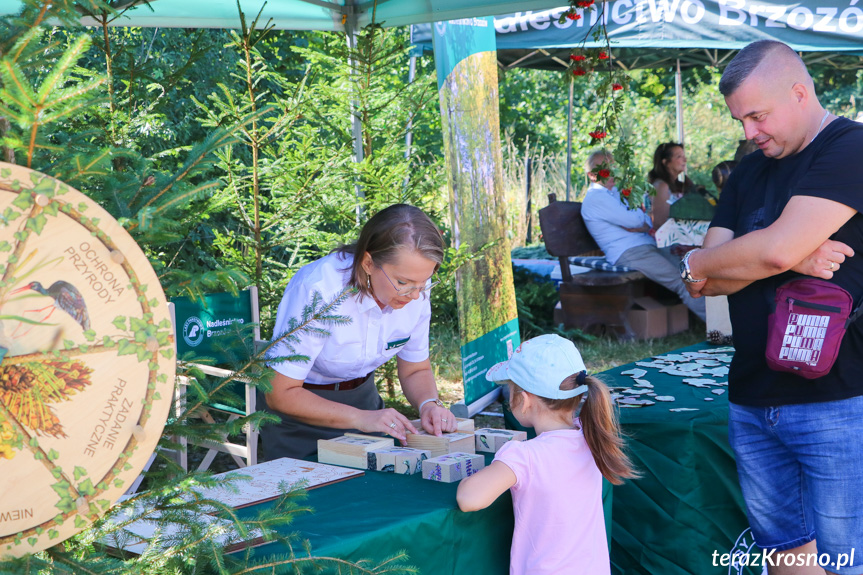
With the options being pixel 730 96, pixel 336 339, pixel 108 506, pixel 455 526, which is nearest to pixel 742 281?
pixel 730 96

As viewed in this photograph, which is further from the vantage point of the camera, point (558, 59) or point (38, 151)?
point (558, 59)

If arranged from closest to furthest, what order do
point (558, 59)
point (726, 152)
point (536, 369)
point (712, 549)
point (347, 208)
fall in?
point (536, 369) → point (712, 549) → point (347, 208) → point (558, 59) → point (726, 152)

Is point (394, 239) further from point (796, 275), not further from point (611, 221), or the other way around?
point (611, 221)

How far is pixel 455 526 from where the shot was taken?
5.58 feet

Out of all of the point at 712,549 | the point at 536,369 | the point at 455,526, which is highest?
the point at 536,369

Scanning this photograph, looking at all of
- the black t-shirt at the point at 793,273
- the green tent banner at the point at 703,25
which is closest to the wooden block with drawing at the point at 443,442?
the black t-shirt at the point at 793,273

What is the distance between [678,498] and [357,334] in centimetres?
121

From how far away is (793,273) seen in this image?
1.95 metres

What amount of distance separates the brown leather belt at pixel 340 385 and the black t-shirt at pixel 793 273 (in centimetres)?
118

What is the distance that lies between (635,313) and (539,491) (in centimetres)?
494

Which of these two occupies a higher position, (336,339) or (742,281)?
(742,281)

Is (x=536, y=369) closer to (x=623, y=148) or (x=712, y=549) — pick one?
(x=712, y=549)

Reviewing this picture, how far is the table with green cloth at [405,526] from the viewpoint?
4.88 ft

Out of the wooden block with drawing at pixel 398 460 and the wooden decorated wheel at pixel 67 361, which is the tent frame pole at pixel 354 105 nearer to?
the wooden block with drawing at pixel 398 460
